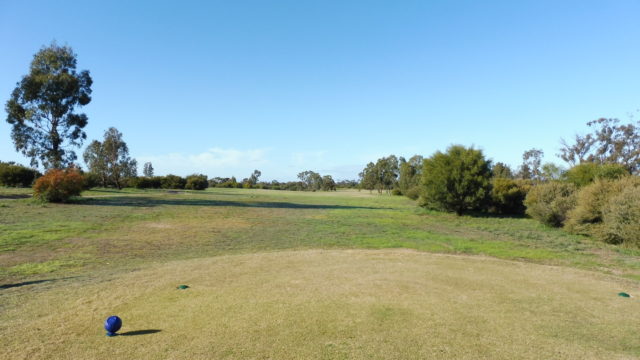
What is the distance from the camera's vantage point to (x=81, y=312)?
6.83 meters

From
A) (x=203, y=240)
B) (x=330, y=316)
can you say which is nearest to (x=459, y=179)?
(x=203, y=240)

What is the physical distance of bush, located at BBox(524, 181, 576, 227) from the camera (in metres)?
24.5

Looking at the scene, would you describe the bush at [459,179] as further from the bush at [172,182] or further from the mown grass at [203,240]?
the bush at [172,182]

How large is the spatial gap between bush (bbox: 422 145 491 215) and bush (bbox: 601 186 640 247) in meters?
13.5

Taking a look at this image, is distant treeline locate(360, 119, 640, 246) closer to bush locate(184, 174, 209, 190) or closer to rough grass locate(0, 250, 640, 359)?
rough grass locate(0, 250, 640, 359)

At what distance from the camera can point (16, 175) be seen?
145 feet

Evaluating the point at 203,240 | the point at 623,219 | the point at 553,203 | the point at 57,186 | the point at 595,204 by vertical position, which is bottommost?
the point at 203,240

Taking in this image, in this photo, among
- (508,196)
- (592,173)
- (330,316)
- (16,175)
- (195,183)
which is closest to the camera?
(330,316)

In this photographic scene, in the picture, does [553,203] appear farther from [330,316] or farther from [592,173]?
[330,316]

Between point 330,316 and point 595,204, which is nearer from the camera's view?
point 330,316

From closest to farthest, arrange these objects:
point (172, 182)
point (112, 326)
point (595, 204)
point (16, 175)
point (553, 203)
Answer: point (112, 326) → point (595, 204) → point (553, 203) → point (16, 175) → point (172, 182)

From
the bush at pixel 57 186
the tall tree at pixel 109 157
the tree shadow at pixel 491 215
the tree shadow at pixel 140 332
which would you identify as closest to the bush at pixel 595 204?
the tree shadow at pixel 491 215

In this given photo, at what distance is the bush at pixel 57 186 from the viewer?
93.3 ft

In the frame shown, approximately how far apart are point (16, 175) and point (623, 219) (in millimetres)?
60788
